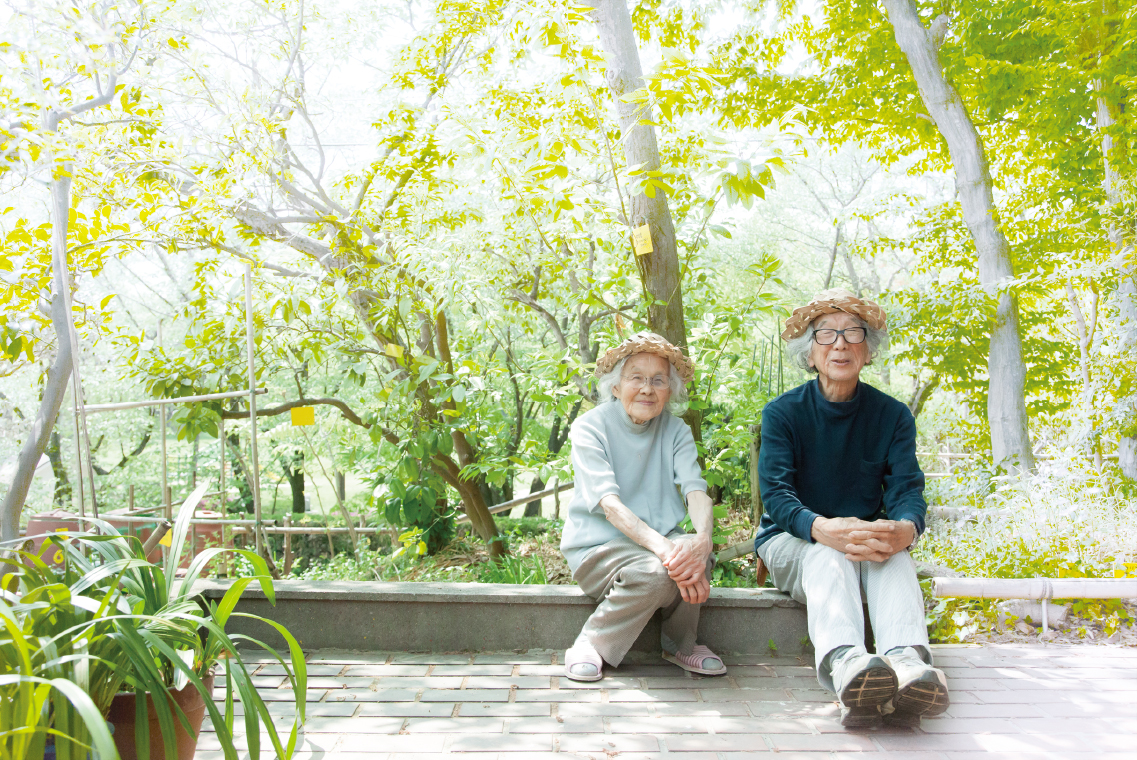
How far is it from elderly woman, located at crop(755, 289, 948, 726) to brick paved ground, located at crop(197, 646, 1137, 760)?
24cm

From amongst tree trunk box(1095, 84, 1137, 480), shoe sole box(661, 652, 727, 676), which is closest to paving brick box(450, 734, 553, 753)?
shoe sole box(661, 652, 727, 676)

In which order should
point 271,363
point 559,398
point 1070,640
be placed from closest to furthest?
1. point 1070,640
2. point 559,398
3. point 271,363

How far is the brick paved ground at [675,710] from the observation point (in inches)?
77.3

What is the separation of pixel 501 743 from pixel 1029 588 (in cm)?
200

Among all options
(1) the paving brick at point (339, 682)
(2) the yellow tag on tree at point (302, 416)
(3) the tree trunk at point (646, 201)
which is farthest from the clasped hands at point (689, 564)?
(2) the yellow tag on tree at point (302, 416)

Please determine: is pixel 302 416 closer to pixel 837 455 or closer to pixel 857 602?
pixel 837 455

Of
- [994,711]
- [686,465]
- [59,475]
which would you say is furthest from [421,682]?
[59,475]

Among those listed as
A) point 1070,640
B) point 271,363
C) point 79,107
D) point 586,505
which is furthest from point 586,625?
point 79,107

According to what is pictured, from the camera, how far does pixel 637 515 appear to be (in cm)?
262

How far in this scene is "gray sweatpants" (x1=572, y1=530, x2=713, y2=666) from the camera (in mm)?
2428

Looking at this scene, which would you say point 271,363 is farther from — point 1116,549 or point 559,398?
point 1116,549

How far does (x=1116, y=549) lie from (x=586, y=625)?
2.43 meters

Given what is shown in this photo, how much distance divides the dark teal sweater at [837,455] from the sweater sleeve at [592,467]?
0.53 meters

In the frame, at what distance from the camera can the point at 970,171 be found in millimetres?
5184
